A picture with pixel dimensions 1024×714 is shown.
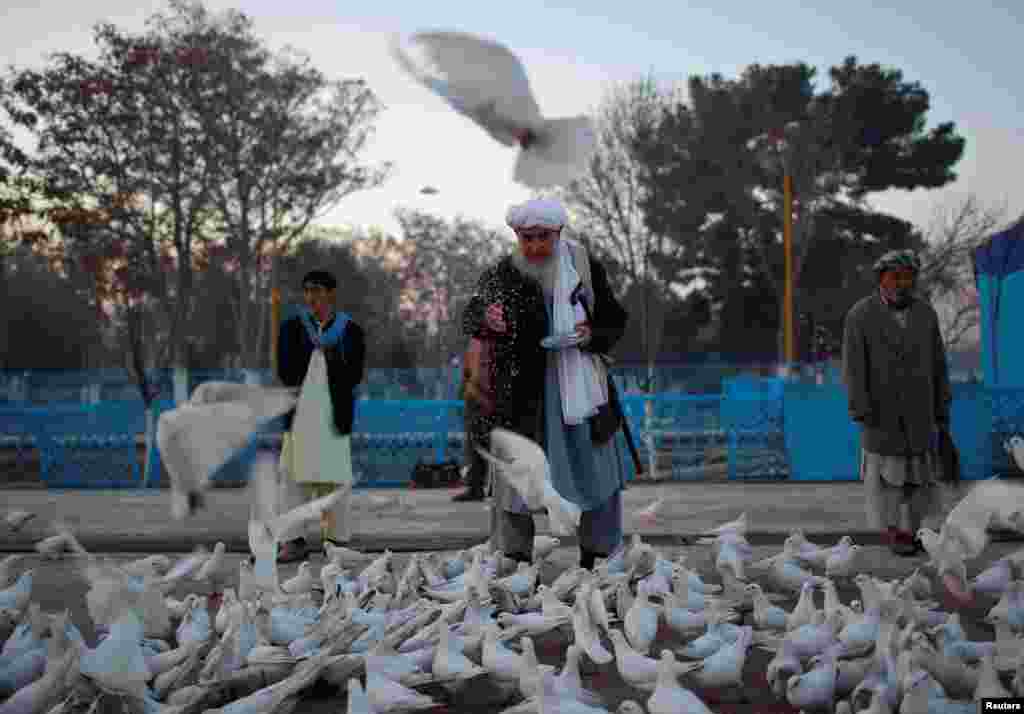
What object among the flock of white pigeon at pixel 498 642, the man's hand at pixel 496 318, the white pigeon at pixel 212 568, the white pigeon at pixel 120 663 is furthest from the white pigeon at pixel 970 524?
the white pigeon at pixel 212 568

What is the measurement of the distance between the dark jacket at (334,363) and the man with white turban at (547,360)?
7.53 ft

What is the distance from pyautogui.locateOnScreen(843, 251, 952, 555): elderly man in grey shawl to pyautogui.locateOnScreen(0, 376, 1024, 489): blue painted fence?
21.0ft

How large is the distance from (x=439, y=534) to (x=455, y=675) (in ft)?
15.6

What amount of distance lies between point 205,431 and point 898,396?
4.92 m

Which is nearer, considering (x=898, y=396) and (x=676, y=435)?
(x=898, y=396)

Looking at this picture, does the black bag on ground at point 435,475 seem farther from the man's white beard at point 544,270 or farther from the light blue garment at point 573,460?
the man's white beard at point 544,270

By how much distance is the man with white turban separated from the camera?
5219 millimetres

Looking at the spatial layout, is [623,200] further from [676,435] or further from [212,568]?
[212,568]

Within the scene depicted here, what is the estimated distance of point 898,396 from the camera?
7.00 meters

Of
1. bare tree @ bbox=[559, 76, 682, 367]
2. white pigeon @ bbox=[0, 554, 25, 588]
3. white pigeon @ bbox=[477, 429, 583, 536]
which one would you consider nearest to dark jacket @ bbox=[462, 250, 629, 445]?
white pigeon @ bbox=[477, 429, 583, 536]

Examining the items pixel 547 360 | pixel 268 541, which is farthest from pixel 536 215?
pixel 268 541

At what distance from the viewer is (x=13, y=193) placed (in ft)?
56.1

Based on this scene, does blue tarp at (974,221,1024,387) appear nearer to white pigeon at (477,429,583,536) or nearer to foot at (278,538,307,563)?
foot at (278,538,307,563)

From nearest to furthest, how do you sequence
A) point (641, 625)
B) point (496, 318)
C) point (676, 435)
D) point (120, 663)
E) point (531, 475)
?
point (120, 663) → point (641, 625) → point (531, 475) → point (496, 318) → point (676, 435)
